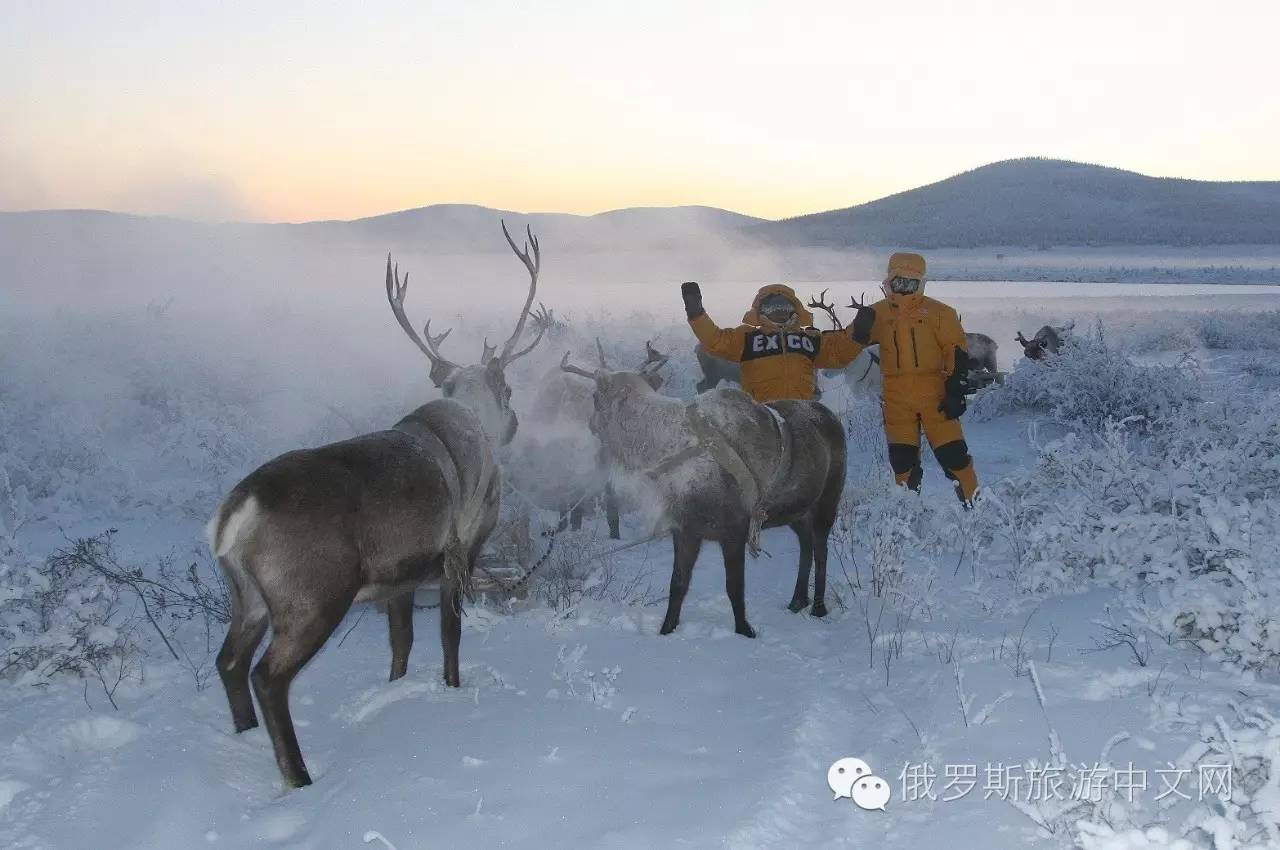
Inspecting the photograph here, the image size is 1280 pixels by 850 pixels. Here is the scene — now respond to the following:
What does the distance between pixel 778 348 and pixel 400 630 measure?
3947 mm

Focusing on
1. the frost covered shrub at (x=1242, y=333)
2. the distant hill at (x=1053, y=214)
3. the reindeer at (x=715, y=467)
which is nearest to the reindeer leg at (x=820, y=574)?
the reindeer at (x=715, y=467)

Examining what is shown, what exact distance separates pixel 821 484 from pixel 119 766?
428 cm

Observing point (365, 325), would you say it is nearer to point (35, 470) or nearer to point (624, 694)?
point (35, 470)

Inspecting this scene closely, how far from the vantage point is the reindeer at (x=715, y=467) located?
5.45m

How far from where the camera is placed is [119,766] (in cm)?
379

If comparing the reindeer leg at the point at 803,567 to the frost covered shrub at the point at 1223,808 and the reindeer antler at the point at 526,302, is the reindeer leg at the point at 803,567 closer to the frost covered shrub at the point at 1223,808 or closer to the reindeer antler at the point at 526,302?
the reindeer antler at the point at 526,302

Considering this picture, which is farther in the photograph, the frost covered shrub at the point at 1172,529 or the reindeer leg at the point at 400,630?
the reindeer leg at the point at 400,630

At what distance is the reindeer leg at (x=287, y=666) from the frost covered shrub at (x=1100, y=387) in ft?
33.3

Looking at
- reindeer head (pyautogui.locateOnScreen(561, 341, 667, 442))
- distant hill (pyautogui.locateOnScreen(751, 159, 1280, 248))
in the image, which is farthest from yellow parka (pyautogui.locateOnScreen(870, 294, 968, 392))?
distant hill (pyautogui.locateOnScreen(751, 159, 1280, 248))

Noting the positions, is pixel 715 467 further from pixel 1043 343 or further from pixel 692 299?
pixel 1043 343

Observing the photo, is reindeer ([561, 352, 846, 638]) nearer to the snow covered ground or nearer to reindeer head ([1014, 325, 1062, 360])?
the snow covered ground

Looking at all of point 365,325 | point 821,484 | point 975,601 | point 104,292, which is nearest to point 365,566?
point 821,484

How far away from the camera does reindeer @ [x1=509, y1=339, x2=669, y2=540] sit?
8727 mm

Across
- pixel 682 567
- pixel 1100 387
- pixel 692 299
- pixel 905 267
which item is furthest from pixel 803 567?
pixel 1100 387
